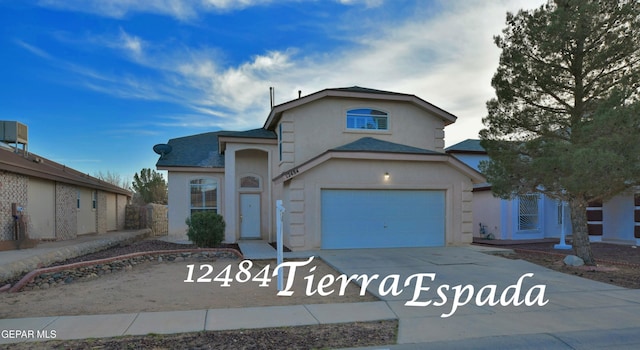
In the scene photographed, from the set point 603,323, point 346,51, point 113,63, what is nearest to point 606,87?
point 603,323

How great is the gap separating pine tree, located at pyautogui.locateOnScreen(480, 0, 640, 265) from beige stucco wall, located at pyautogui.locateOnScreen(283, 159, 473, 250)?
2.36 metres

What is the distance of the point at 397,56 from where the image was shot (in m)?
15.6

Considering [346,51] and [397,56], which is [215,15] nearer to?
[346,51]

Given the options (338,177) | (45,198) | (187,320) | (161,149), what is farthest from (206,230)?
(45,198)

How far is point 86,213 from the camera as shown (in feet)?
70.1

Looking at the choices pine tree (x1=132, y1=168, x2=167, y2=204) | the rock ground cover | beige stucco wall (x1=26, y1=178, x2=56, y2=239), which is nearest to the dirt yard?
the rock ground cover

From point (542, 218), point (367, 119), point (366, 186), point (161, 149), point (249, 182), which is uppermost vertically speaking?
point (367, 119)

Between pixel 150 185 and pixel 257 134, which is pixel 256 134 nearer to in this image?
pixel 257 134

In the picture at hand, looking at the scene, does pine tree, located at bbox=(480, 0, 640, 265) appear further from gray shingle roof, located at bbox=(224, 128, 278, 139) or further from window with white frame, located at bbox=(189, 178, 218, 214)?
window with white frame, located at bbox=(189, 178, 218, 214)

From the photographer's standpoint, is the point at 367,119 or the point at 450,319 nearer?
the point at 450,319

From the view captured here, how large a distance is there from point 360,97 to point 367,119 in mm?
996

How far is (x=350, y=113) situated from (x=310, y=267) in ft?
23.6

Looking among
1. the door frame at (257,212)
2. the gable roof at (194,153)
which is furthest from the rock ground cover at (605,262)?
the gable roof at (194,153)

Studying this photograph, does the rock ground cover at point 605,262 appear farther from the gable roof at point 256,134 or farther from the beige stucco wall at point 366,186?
the gable roof at point 256,134
